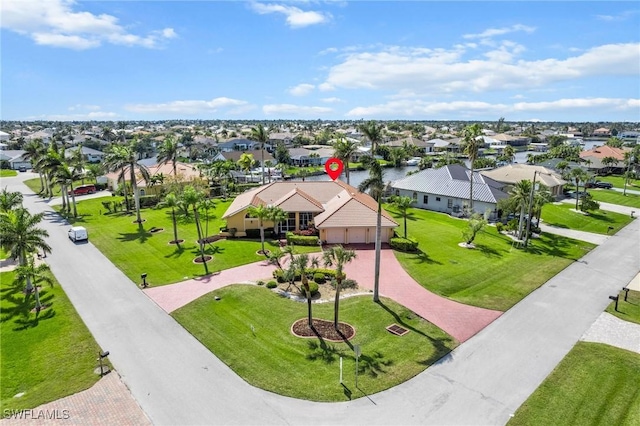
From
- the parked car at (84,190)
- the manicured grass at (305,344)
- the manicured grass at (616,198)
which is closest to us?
the manicured grass at (305,344)

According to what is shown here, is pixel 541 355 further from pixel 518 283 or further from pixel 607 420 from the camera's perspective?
pixel 518 283

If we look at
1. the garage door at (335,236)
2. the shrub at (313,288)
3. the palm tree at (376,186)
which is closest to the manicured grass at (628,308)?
the palm tree at (376,186)

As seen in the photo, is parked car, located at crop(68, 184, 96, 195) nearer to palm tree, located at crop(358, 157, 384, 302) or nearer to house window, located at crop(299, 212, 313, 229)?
house window, located at crop(299, 212, 313, 229)

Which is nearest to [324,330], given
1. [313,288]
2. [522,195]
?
[313,288]

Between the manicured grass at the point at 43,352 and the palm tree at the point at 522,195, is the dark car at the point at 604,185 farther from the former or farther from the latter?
the manicured grass at the point at 43,352

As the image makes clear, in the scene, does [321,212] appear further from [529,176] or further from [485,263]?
[529,176]

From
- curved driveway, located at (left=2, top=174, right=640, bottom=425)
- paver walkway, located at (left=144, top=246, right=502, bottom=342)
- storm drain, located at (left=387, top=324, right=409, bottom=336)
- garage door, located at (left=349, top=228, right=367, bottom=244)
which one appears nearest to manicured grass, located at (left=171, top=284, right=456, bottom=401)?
storm drain, located at (left=387, top=324, right=409, bottom=336)
